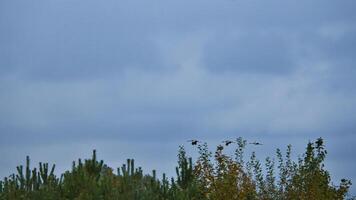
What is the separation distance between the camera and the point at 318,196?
3083 centimetres

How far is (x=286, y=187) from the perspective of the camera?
107 feet

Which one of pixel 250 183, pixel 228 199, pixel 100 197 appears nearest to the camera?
pixel 100 197

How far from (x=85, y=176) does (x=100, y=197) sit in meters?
1.21

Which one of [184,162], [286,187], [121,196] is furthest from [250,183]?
[121,196]

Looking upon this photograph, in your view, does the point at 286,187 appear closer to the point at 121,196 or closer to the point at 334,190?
the point at 334,190

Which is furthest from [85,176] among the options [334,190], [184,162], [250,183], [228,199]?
[334,190]

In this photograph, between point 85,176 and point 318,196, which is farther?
point 318,196

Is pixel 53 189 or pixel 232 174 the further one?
pixel 232 174

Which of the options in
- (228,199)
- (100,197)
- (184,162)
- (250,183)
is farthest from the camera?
(250,183)

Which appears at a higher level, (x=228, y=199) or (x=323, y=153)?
(x=323, y=153)

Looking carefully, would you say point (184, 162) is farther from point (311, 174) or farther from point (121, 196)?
point (311, 174)

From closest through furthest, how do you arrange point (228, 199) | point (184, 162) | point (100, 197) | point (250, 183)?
point (100, 197) < point (184, 162) < point (228, 199) < point (250, 183)

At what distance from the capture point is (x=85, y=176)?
83.4 feet

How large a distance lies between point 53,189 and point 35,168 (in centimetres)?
189
